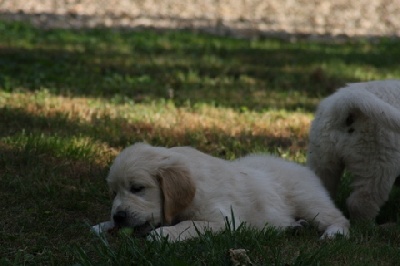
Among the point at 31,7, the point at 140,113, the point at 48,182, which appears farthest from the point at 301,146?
the point at 31,7

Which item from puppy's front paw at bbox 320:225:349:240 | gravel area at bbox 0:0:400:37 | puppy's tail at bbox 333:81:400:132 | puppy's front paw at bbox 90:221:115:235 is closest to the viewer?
puppy's front paw at bbox 90:221:115:235

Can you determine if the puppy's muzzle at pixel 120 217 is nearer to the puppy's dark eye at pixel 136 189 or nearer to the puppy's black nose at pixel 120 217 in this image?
the puppy's black nose at pixel 120 217

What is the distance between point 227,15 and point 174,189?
543 inches

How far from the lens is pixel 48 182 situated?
6.06 m

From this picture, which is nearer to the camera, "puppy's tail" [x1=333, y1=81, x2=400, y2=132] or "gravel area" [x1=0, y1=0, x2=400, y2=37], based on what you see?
"puppy's tail" [x1=333, y1=81, x2=400, y2=132]

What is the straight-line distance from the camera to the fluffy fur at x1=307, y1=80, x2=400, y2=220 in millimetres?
5688

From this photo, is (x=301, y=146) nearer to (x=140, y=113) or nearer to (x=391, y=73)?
(x=140, y=113)

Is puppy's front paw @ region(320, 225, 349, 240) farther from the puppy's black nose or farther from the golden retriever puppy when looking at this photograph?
the puppy's black nose

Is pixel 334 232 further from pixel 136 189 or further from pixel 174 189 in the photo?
pixel 136 189

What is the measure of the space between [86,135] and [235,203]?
2.44 m

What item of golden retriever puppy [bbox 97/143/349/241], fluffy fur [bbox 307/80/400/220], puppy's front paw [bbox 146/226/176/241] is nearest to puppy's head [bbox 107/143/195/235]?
golden retriever puppy [bbox 97/143/349/241]

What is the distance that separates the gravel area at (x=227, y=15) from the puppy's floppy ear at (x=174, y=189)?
1072 cm

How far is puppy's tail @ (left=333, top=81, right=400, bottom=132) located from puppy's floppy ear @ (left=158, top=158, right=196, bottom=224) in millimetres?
1338

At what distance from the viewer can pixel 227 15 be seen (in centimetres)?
1839
